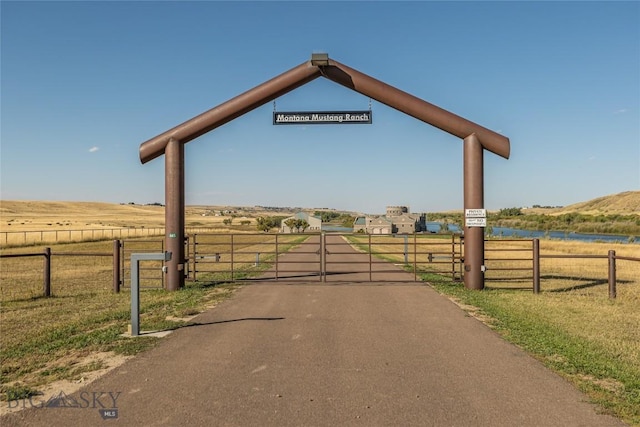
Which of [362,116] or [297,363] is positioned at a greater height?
[362,116]

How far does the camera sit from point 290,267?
2078 centimetres

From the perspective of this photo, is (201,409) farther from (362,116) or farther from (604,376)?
(362,116)

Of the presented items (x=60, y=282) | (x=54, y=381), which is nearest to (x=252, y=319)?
(x=54, y=381)

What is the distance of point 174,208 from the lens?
45.5 ft

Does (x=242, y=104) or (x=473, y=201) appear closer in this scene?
(x=473, y=201)

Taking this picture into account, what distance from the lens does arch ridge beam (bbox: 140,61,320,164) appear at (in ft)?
45.1

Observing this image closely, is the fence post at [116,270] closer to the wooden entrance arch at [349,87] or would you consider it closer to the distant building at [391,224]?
the wooden entrance arch at [349,87]

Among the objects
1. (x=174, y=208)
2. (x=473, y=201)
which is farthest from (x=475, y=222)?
(x=174, y=208)

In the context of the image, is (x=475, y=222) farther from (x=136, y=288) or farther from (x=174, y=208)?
(x=136, y=288)

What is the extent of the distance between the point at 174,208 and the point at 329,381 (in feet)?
31.6

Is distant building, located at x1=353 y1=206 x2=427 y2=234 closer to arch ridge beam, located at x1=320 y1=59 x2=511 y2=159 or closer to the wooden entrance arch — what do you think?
the wooden entrance arch

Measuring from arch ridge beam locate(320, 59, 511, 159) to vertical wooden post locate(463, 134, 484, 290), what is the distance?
32 centimetres

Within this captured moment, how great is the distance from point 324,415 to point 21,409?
341 centimetres

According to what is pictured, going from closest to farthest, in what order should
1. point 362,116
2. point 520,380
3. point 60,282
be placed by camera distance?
point 520,380 → point 362,116 → point 60,282
